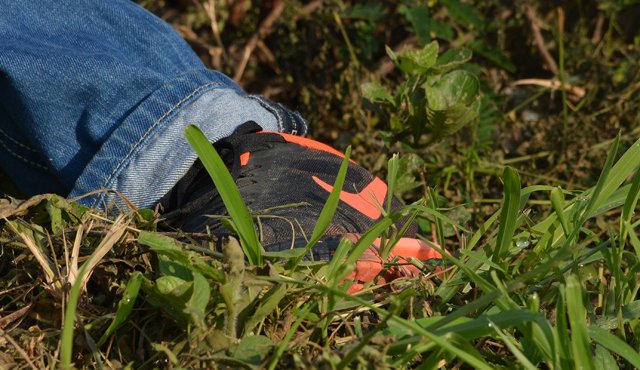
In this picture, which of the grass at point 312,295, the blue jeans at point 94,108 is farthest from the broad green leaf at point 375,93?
the grass at point 312,295

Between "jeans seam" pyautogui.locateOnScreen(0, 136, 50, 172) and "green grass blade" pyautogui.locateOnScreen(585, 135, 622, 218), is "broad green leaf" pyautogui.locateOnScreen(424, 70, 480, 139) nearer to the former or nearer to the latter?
"green grass blade" pyautogui.locateOnScreen(585, 135, 622, 218)

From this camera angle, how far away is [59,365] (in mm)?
1027

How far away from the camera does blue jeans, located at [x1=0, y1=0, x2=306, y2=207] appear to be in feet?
5.29

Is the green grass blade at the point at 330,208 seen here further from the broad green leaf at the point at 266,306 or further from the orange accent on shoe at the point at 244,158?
the orange accent on shoe at the point at 244,158

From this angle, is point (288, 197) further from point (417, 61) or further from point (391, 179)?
point (417, 61)

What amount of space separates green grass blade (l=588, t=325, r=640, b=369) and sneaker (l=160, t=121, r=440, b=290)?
280 millimetres

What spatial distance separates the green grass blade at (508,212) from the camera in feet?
3.63

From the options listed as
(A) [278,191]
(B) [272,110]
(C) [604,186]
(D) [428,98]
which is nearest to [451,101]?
(D) [428,98]

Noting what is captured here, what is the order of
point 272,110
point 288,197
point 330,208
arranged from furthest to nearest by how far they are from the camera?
point 272,110, point 288,197, point 330,208

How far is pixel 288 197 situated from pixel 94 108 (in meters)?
0.48

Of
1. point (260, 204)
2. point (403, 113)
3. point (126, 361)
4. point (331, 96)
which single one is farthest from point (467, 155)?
point (126, 361)

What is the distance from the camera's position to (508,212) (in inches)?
44.6

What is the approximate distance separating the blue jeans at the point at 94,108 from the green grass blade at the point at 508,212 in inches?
26.3

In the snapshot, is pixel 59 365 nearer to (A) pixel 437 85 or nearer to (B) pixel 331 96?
(A) pixel 437 85
